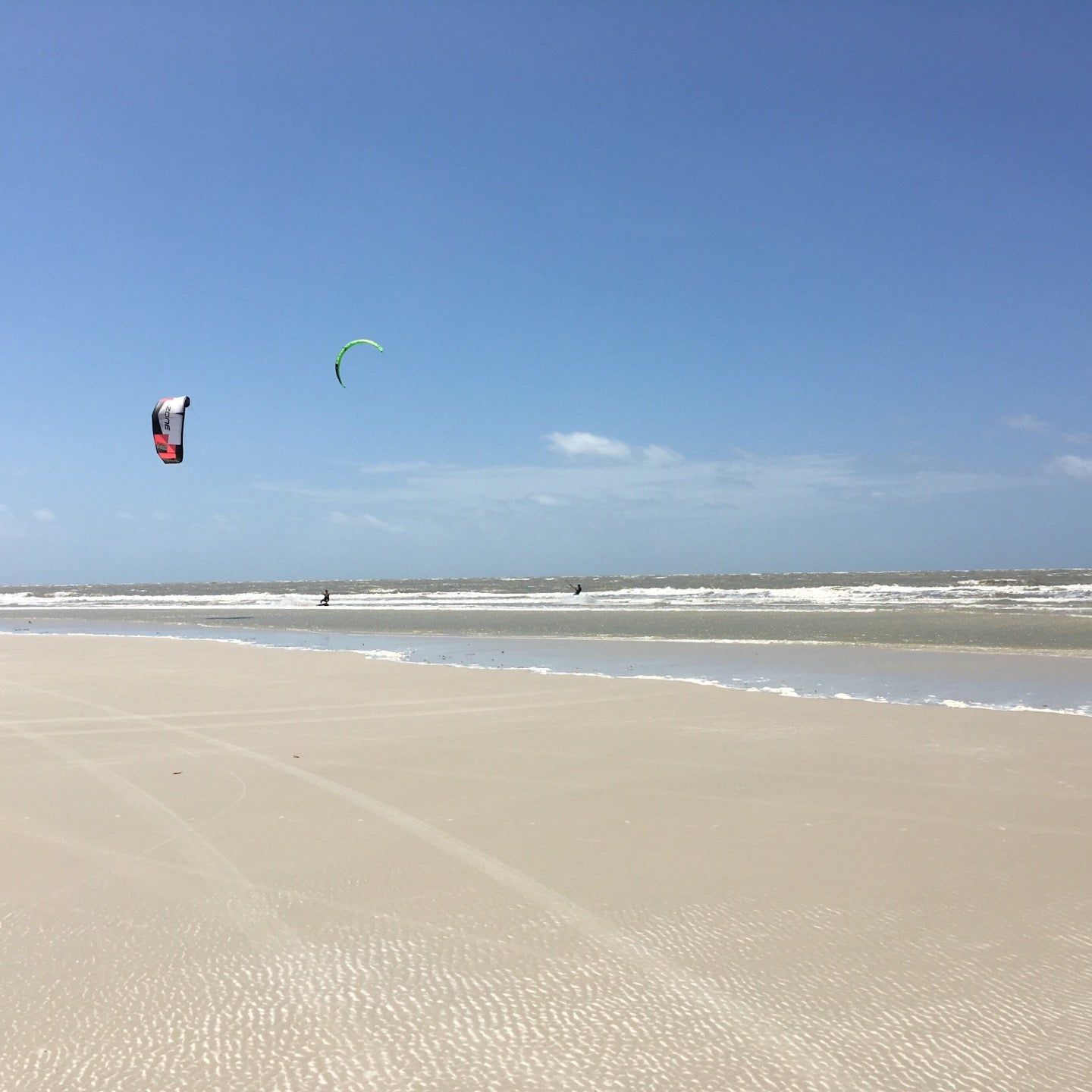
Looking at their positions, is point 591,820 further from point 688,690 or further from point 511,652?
point 511,652

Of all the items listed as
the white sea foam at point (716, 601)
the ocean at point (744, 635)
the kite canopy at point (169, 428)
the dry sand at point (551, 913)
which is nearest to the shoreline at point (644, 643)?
the ocean at point (744, 635)

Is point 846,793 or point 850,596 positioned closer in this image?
point 846,793

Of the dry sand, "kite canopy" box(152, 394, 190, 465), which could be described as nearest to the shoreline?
the dry sand

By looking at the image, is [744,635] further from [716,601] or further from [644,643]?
[716,601]

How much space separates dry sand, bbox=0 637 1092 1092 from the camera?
108 inches

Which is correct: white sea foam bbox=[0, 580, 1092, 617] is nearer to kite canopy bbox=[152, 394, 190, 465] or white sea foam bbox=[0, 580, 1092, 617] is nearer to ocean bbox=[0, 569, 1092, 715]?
ocean bbox=[0, 569, 1092, 715]

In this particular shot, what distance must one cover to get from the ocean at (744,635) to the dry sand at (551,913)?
14.7 feet

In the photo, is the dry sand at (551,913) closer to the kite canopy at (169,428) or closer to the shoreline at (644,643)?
the shoreline at (644,643)

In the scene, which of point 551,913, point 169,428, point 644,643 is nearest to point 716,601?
point 644,643

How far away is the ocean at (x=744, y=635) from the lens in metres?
12.0

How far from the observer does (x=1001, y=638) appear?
19.0 meters

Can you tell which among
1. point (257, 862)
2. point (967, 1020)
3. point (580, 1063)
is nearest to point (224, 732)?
point (257, 862)

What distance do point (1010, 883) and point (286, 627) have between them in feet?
83.4

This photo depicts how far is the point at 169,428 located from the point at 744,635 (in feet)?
54.9
